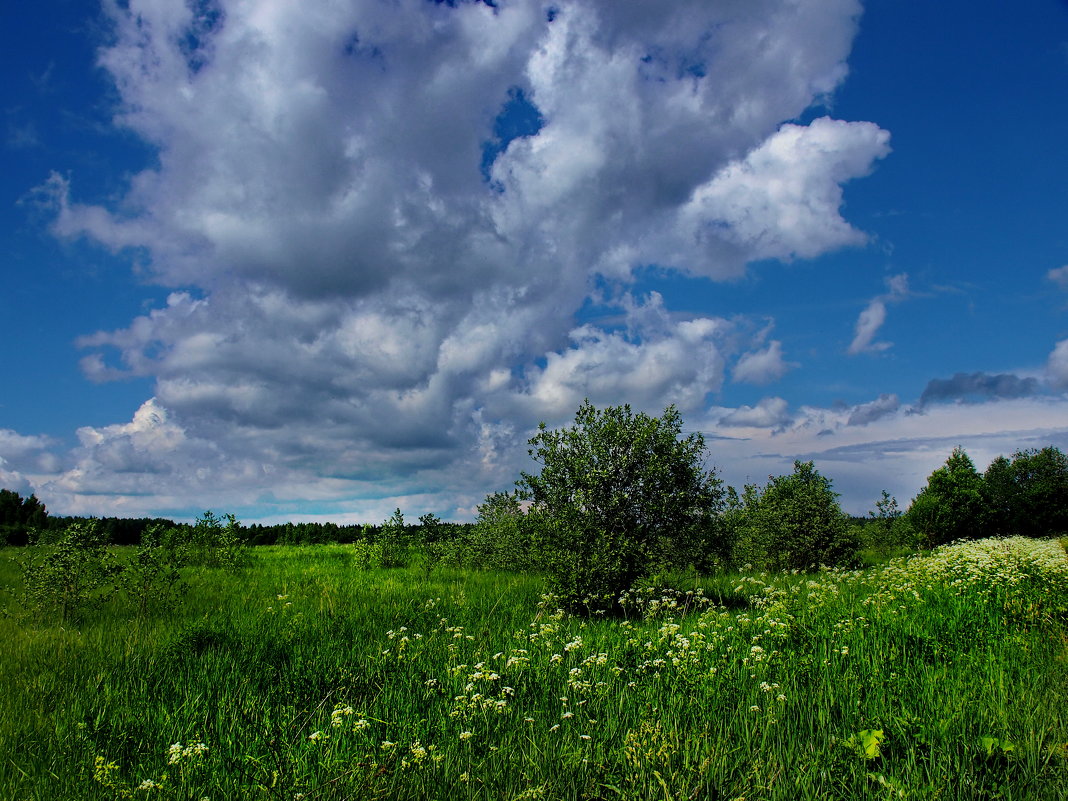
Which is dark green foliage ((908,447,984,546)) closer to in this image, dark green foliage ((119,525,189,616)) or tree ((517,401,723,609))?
tree ((517,401,723,609))

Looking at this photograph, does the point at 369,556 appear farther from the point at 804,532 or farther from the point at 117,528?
the point at 117,528

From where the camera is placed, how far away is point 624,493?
15.2 m

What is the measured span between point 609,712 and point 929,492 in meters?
76.9

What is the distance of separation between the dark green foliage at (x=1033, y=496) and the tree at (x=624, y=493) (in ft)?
261

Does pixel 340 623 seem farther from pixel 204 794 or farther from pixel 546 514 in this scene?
pixel 204 794

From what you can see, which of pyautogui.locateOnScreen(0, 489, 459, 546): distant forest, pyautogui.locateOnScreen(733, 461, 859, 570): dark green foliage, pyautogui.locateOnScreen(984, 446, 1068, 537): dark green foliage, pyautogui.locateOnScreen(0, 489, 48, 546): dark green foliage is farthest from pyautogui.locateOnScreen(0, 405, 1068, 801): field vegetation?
pyautogui.locateOnScreen(984, 446, 1068, 537): dark green foliage

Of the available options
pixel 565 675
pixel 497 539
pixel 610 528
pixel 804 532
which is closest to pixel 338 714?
pixel 565 675

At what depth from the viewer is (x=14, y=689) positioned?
820 centimetres

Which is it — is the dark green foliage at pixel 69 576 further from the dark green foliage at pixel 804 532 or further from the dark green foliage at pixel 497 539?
the dark green foliage at pixel 804 532

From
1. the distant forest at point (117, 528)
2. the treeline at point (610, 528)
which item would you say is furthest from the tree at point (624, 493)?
the distant forest at point (117, 528)

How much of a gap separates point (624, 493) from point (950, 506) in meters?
66.1

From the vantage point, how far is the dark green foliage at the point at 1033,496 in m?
78.4

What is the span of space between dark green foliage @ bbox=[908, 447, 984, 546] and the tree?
60.4m

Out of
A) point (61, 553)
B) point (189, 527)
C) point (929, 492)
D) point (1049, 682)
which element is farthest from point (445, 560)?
point (929, 492)
